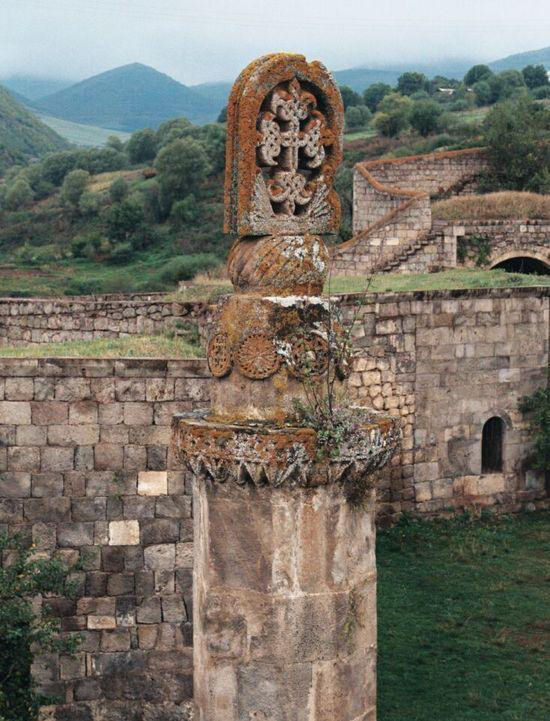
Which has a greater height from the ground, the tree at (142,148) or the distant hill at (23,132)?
the distant hill at (23,132)

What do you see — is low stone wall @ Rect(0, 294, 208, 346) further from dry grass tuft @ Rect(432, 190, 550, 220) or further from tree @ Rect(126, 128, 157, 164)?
tree @ Rect(126, 128, 157, 164)

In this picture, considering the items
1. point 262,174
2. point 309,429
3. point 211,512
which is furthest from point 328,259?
point 211,512

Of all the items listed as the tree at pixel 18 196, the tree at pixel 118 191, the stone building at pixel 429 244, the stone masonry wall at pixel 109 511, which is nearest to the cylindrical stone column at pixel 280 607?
the stone masonry wall at pixel 109 511

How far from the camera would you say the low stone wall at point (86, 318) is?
1869 centimetres

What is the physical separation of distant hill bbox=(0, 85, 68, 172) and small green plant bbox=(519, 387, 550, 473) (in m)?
132

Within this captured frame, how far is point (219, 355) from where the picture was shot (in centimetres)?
630

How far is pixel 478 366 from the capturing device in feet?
64.6

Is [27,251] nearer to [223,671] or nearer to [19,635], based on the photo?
[19,635]

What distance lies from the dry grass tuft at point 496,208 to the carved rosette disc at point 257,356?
2516 centimetres

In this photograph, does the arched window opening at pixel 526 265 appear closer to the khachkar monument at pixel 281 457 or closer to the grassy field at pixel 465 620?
the grassy field at pixel 465 620

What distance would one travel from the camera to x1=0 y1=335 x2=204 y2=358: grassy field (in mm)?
13796

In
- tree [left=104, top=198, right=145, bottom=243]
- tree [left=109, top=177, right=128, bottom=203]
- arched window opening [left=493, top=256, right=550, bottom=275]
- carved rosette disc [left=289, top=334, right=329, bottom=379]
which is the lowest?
carved rosette disc [left=289, top=334, right=329, bottom=379]

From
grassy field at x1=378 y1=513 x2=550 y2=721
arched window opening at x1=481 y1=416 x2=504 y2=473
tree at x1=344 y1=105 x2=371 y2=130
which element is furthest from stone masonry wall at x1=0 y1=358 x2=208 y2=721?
tree at x1=344 y1=105 x2=371 y2=130

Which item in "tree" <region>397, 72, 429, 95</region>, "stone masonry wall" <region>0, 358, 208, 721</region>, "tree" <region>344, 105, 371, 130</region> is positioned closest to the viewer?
"stone masonry wall" <region>0, 358, 208, 721</region>
